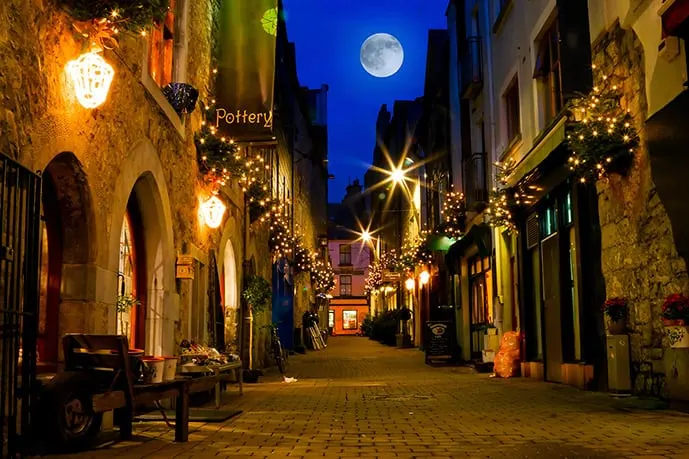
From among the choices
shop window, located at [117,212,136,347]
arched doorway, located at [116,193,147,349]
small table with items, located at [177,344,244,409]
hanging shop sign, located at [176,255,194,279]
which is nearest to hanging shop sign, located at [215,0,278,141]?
hanging shop sign, located at [176,255,194,279]

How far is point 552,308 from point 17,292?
391 inches

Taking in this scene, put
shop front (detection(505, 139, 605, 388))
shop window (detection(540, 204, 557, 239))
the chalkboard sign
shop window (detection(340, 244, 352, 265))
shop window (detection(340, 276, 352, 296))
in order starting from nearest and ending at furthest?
shop front (detection(505, 139, 605, 388))
shop window (detection(540, 204, 557, 239))
the chalkboard sign
shop window (detection(340, 276, 352, 296))
shop window (detection(340, 244, 352, 265))

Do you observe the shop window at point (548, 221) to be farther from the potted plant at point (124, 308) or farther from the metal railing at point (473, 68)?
the potted plant at point (124, 308)

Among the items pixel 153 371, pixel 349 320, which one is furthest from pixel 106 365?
pixel 349 320

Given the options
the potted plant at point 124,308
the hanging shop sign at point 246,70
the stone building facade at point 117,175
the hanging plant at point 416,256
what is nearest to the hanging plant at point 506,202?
the hanging shop sign at point 246,70

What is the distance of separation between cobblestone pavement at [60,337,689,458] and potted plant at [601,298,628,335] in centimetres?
93

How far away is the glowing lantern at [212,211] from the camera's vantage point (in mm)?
12008

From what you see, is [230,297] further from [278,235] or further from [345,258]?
[345,258]

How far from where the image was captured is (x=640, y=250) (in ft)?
29.6

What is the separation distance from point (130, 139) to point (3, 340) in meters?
3.64

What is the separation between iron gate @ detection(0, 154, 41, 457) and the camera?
197 inches

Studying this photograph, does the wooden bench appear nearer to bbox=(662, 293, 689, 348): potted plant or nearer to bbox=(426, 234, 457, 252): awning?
bbox=(662, 293, 689, 348): potted plant

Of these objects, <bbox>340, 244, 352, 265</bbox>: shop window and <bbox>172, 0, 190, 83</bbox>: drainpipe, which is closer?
<bbox>172, 0, 190, 83</bbox>: drainpipe

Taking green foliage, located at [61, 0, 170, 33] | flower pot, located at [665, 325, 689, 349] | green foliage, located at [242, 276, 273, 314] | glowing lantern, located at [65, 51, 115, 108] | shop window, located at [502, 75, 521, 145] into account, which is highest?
shop window, located at [502, 75, 521, 145]
